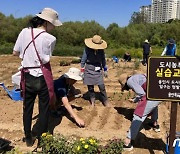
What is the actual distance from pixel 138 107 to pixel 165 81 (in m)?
0.70

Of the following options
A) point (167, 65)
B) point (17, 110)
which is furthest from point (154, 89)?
point (17, 110)

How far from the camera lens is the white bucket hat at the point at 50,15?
3404 millimetres

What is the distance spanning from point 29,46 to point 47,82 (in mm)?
471

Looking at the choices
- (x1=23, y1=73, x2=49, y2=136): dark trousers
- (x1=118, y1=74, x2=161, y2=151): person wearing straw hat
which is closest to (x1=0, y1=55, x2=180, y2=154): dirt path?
(x1=118, y1=74, x2=161, y2=151): person wearing straw hat

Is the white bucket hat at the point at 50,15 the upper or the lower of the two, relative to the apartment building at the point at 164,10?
lower

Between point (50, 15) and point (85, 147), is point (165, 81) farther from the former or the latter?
point (50, 15)

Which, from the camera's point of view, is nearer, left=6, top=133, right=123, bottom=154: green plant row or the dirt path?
left=6, top=133, right=123, bottom=154: green plant row

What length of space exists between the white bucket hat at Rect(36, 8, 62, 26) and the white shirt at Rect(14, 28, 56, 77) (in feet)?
0.50

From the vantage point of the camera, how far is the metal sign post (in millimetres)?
3047

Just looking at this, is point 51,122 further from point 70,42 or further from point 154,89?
point 70,42

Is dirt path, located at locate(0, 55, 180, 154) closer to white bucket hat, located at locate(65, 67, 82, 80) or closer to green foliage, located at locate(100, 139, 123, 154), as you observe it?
green foliage, located at locate(100, 139, 123, 154)

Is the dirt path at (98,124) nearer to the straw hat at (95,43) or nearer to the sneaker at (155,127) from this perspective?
the sneaker at (155,127)

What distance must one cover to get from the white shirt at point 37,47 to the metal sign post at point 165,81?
1.16 meters

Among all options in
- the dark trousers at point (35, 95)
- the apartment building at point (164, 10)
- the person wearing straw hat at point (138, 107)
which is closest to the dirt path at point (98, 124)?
the person wearing straw hat at point (138, 107)
